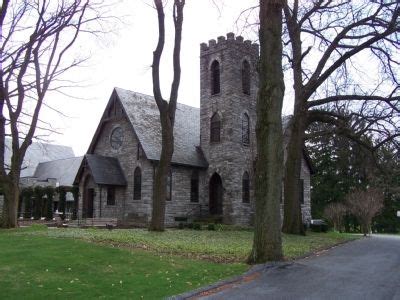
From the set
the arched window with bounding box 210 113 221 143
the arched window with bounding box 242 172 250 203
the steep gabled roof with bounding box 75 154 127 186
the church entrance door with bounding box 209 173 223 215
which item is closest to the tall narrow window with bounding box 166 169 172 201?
the steep gabled roof with bounding box 75 154 127 186

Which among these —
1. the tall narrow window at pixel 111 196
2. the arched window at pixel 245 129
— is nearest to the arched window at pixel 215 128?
the arched window at pixel 245 129

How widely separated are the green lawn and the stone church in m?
15.6

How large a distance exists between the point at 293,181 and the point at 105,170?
1380 centimetres

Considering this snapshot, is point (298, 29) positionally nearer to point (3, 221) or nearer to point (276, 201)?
point (276, 201)

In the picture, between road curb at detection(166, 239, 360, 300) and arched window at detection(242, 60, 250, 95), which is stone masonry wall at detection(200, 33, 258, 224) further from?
road curb at detection(166, 239, 360, 300)

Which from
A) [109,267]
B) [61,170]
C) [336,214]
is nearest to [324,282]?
[109,267]

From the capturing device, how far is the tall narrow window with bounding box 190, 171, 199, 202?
3306 centimetres

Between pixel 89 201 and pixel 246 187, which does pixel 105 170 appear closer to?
pixel 89 201

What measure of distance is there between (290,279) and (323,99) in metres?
15.1

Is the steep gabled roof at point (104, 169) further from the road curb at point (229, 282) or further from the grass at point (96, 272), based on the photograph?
the road curb at point (229, 282)

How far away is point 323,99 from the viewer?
23547 millimetres

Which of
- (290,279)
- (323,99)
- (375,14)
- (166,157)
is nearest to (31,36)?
(166,157)

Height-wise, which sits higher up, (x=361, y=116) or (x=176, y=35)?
(x=176, y=35)

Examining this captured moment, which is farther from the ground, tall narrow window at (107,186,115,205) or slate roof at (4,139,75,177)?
slate roof at (4,139,75,177)
